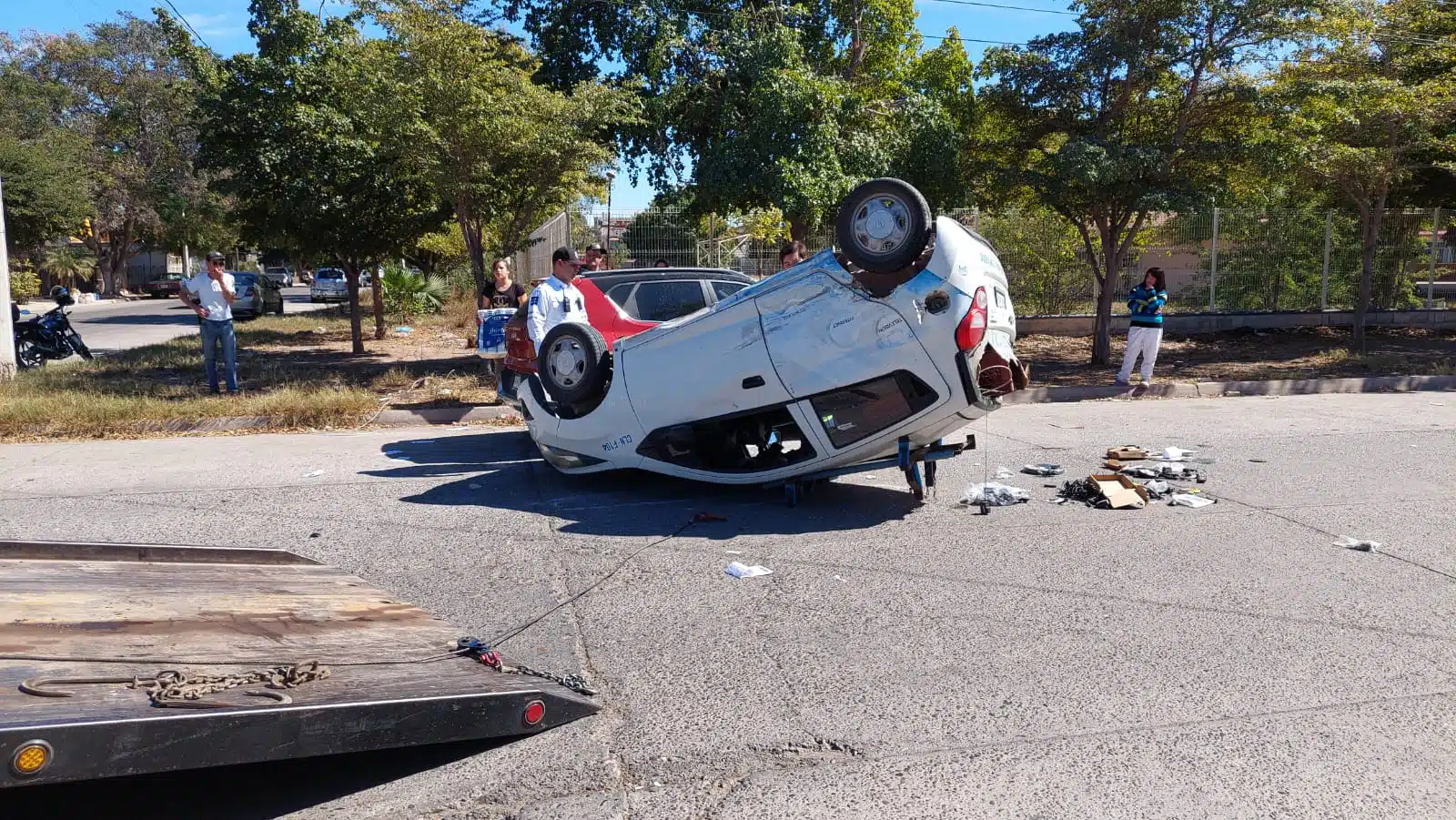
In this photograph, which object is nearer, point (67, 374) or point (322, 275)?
point (67, 374)

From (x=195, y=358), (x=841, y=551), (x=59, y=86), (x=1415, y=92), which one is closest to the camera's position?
(x=841, y=551)

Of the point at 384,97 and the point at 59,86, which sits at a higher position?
the point at 59,86

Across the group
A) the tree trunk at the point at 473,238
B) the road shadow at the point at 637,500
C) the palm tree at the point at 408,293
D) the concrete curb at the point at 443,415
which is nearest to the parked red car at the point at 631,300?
the road shadow at the point at 637,500

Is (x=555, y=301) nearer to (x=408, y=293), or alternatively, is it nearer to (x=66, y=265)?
(x=408, y=293)

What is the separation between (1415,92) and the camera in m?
16.2

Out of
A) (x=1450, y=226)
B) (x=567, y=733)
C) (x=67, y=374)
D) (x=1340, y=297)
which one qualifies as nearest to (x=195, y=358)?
(x=67, y=374)

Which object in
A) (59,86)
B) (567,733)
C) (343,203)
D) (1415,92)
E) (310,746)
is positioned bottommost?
(567,733)

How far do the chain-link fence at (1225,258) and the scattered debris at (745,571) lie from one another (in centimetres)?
1365

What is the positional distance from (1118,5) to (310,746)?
15.3 m

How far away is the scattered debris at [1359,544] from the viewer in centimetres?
627

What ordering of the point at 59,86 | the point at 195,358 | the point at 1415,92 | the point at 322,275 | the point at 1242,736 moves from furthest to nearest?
the point at 59,86, the point at 322,275, the point at 195,358, the point at 1415,92, the point at 1242,736

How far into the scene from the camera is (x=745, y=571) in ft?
19.2

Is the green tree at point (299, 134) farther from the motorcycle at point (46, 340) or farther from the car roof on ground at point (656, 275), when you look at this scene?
the car roof on ground at point (656, 275)

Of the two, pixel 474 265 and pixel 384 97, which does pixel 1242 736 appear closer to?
pixel 384 97
